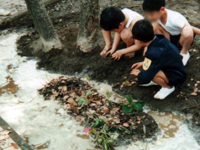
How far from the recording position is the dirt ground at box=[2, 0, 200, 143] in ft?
10.8

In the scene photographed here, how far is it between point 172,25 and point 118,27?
72 centimetres

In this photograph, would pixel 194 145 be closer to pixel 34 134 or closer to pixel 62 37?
pixel 34 134

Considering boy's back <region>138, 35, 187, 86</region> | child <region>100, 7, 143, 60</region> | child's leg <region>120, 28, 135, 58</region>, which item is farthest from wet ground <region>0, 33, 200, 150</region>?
child's leg <region>120, 28, 135, 58</region>

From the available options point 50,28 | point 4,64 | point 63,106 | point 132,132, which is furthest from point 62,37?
point 132,132

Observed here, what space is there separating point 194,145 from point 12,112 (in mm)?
2226

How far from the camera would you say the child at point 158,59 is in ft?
9.98

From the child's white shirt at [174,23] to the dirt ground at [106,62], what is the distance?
460 millimetres

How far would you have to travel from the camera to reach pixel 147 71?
3098 millimetres

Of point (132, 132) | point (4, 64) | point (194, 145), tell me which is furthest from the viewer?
point (4, 64)

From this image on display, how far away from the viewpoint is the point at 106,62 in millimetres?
4039

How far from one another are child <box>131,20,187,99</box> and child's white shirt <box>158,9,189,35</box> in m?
0.48

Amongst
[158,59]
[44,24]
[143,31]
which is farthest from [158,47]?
[44,24]

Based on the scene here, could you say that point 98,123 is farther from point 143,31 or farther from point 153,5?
point 153,5

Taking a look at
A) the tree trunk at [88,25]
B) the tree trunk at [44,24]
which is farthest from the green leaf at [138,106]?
the tree trunk at [44,24]
